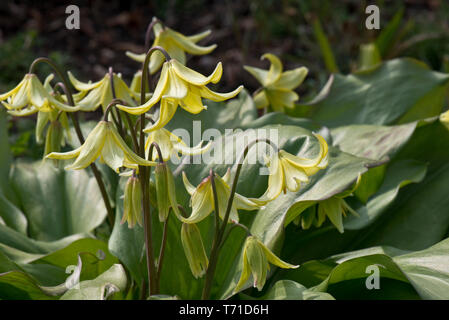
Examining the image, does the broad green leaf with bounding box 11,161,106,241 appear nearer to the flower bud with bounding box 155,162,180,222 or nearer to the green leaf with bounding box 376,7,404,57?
the flower bud with bounding box 155,162,180,222

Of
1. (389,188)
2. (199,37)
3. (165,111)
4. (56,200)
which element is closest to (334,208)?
(389,188)

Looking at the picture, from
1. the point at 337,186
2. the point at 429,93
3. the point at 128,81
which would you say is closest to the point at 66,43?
the point at 128,81

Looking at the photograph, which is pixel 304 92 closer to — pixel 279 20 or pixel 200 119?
pixel 279 20

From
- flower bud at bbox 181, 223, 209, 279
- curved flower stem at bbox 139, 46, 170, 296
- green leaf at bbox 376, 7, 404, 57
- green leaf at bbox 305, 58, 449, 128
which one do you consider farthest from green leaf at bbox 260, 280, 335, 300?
green leaf at bbox 376, 7, 404, 57

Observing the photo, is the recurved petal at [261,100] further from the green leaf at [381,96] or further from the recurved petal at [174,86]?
the recurved petal at [174,86]

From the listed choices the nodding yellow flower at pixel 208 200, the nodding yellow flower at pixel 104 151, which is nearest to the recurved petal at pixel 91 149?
the nodding yellow flower at pixel 104 151
